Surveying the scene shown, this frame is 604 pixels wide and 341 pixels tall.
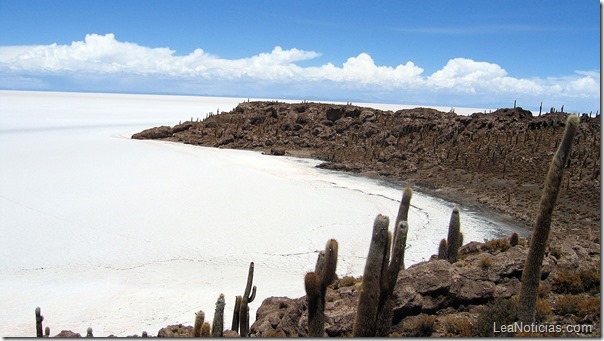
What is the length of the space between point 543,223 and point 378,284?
2.84m

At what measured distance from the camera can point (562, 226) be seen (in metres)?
22.2

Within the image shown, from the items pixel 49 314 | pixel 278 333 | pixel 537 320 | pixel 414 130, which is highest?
pixel 414 130

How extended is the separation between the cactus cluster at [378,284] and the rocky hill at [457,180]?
50.4 inches

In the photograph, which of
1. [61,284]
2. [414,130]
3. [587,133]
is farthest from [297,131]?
[61,284]

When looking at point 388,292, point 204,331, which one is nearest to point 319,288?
point 388,292

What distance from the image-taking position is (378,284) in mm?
7891

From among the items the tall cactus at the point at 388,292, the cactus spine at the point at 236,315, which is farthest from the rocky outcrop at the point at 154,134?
the tall cactus at the point at 388,292

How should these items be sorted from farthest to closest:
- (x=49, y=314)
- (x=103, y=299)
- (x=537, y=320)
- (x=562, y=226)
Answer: (x=562, y=226) < (x=103, y=299) < (x=49, y=314) < (x=537, y=320)

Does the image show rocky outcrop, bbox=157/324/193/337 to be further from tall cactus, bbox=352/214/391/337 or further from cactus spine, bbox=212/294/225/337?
tall cactus, bbox=352/214/391/337

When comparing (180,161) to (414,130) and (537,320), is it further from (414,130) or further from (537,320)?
(537,320)

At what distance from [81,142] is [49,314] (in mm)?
35754

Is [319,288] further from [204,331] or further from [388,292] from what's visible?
[204,331]

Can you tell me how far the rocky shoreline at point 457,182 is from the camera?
370 inches

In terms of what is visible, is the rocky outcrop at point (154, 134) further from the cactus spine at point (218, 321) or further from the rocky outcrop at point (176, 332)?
the cactus spine at point (218, 321)
